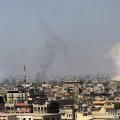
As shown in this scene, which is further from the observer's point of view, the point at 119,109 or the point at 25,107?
the point at 119,109

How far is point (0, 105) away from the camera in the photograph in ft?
203

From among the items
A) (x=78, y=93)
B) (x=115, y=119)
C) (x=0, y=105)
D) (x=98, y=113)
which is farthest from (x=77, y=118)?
(x=78, y=93)

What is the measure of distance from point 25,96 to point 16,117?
34.0m

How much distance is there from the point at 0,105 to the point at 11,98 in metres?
17.3

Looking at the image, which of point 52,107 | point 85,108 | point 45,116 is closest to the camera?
point 45,116

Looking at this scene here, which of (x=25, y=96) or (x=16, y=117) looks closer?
(x=16, y=117)

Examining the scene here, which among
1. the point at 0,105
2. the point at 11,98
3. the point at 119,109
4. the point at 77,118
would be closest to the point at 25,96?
the point at 11,98

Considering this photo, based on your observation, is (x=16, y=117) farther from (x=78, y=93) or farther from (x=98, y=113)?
(x=78, y=93)

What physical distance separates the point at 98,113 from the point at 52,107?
5813 mm

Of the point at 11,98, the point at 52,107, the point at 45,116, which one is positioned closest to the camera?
the point at 45,116

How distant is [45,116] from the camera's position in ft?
150

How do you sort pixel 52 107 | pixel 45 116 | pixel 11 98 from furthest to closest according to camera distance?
1. pixel 11 98
2. pixel 52 107
3. pixel 45 116

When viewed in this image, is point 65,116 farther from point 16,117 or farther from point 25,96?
point 25,96

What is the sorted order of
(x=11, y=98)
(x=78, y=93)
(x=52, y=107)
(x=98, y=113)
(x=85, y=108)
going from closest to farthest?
(x=98, y=113)
(x=52, y=107)
(x=85, y=108)
(x=11, y=98)
(x=78, y=93)
